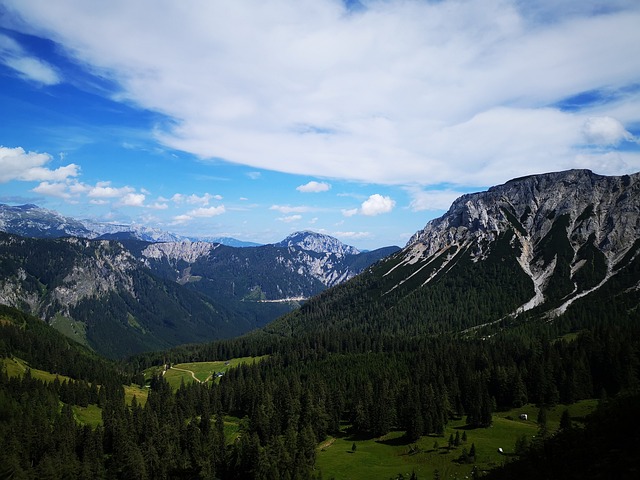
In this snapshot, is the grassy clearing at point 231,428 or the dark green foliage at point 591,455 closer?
the dark green foliage at point 591,455

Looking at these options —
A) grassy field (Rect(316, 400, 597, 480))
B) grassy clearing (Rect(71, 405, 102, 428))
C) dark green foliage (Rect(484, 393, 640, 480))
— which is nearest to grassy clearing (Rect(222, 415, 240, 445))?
grassy field (Rect(316, 400, 597, 480))

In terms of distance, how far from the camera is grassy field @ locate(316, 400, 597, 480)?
10069 centimetres

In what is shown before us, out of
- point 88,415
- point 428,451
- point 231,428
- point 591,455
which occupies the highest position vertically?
point 591,455

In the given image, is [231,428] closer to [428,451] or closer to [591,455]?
[428,451]

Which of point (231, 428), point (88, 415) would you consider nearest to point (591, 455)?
point (231, 428)

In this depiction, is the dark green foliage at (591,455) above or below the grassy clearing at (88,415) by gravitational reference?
above

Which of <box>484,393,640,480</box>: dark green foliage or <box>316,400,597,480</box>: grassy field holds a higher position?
<box>484,393,640,480</box>: dark green foliage

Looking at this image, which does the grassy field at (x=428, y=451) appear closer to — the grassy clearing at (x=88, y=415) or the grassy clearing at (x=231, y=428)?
the grassy clearing at (x=231, y=428)

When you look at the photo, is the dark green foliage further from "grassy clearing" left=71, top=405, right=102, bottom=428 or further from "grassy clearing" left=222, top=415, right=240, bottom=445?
"grassy clearing" left=71, top=405, right=102, bottom=428

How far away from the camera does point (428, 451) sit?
11312 cm

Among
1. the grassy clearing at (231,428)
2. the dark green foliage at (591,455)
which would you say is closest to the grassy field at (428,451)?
the dark green foliage at (591,455)

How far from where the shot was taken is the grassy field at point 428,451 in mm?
100688

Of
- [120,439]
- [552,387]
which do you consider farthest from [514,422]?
[120,439]

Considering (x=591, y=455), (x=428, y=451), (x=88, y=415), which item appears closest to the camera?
(x=591, y=455)
